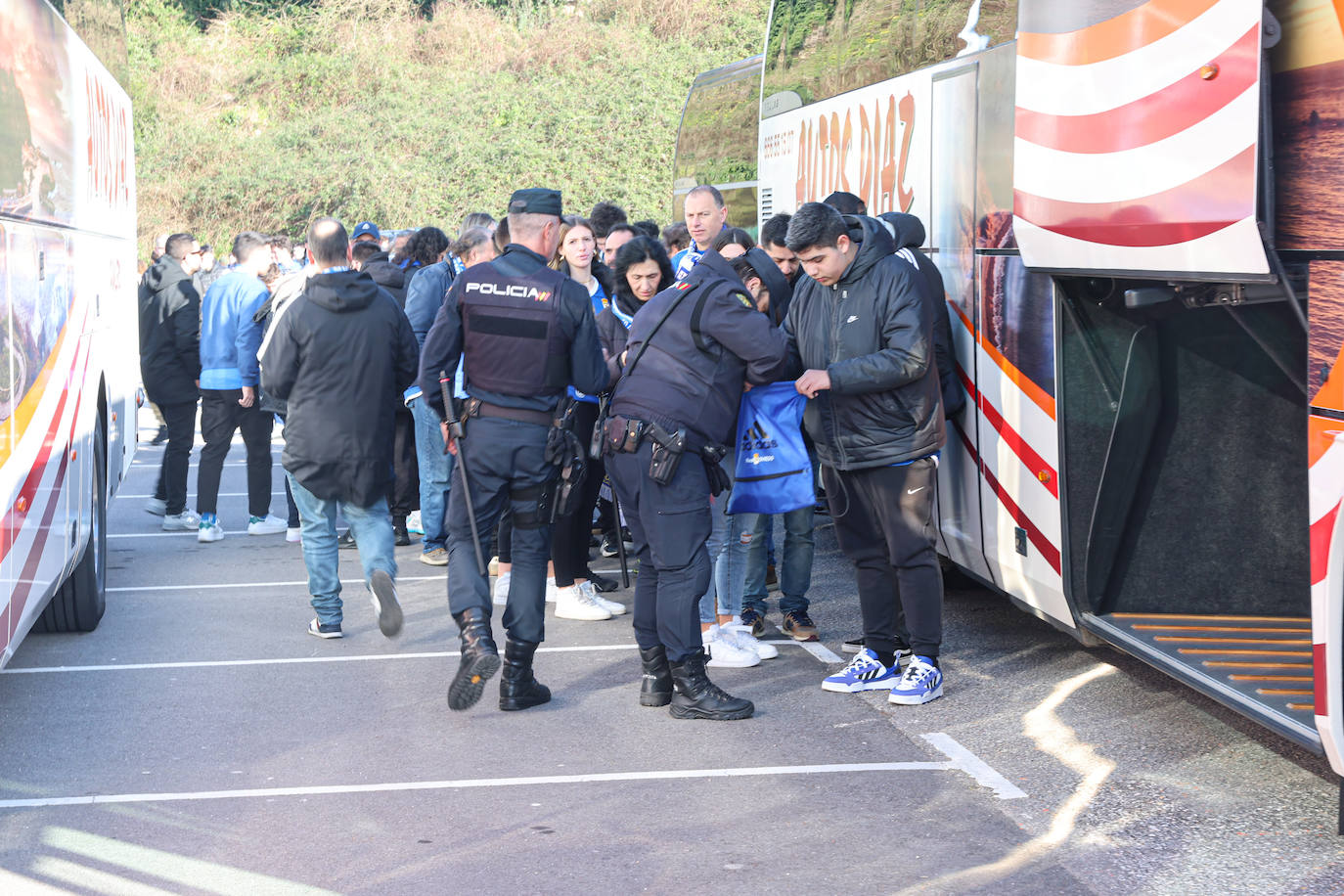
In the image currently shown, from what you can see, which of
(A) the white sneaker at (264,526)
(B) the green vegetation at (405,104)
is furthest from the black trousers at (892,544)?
(B) the green vegetation at (405,104)

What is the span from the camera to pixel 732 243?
6910mm

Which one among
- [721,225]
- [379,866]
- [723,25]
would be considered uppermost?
[723,25]

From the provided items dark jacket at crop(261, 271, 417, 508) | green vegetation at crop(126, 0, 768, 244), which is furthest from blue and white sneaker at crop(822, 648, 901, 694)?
green vegetation at crop(126, 0, 768, 244)

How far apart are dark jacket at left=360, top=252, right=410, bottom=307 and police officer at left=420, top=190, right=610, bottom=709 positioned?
3.61 m

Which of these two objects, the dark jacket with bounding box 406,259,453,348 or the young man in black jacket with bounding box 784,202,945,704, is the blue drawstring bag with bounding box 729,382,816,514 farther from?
the dark jacket with bounding box 406,259,453,348

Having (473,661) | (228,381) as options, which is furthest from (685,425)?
(228,381)

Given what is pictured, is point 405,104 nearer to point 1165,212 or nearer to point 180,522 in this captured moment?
point 180,522

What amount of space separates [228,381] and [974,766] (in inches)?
251

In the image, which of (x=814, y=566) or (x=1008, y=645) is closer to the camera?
(x=1008, y=645)

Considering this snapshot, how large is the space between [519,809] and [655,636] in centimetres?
133

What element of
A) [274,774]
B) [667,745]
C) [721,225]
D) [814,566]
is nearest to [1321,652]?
[667,745]

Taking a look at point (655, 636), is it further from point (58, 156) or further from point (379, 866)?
point (58, 156)

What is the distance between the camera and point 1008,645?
689 cm

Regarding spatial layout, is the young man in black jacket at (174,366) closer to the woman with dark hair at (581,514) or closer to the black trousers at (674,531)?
the woman with dark hair at (581,514)
